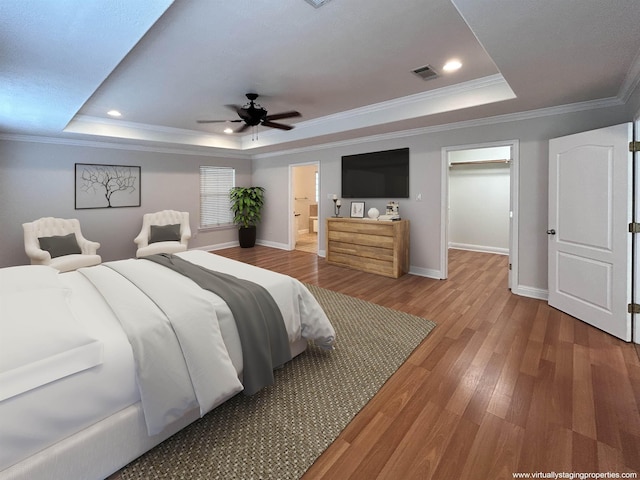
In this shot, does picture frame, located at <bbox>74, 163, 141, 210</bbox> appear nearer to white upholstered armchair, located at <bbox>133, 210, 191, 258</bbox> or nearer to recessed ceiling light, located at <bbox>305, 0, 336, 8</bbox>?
white upholstered armchair, located at <bbox>133, 210, 191, 258</bbox>

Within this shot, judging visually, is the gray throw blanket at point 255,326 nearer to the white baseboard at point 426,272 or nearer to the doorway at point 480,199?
the white baseboard at point 426,272

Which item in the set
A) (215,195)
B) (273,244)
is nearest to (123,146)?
(215,195)

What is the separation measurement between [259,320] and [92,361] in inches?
34.6

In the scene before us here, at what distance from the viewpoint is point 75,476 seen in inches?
50.6

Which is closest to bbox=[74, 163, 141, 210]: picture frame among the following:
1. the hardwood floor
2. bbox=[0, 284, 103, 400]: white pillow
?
bbox=[0, 284, 103, 400]: white pillow

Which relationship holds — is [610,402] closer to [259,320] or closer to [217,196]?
[259,320]

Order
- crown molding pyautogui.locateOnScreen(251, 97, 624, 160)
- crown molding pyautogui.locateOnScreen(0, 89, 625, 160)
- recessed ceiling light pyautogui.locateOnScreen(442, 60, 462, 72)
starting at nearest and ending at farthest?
recessed ceiling light pyautogui.locateOnScreen(442, 60, 462, 72) → crown molding pyautogui.locateOnScreen(251, 97, 624, 160) → crown molding pyautogui.locateOnScreen(0, 89, 625, 160)

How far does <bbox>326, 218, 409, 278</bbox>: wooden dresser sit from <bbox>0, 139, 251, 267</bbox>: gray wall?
10.7 ft

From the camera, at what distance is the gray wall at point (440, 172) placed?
12.1ft

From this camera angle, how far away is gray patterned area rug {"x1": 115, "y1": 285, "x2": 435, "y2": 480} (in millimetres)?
1487

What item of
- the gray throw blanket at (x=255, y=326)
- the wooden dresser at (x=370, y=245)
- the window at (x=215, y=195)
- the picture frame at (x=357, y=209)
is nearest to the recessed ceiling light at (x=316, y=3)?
the gray throw blanket at (x=255, y=326)

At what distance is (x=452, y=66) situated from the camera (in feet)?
9.99

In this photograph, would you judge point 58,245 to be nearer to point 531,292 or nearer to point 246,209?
point 246,209

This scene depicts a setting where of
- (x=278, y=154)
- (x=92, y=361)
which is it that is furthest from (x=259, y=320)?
(x=278, y=154)
